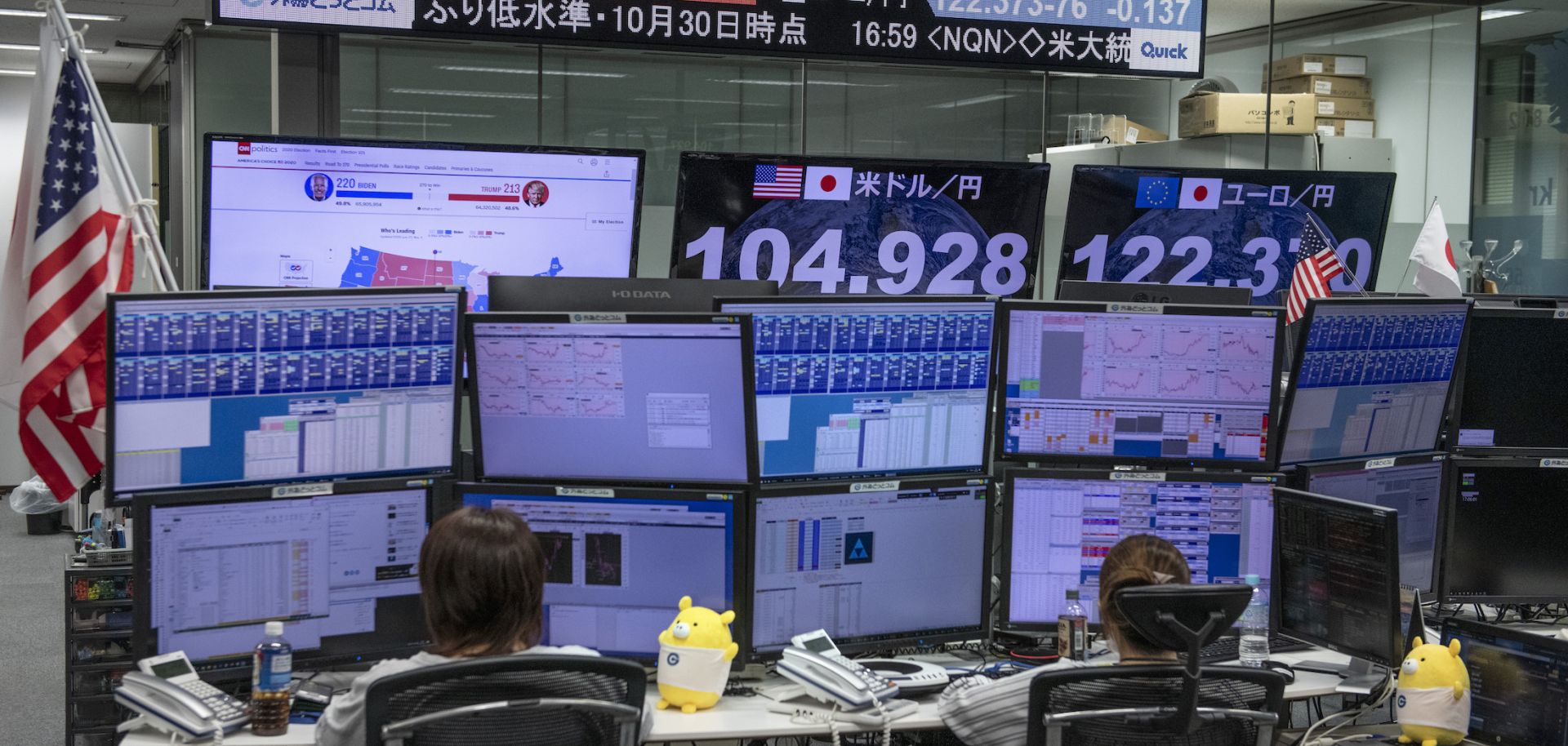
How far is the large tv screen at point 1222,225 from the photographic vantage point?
15.1 feet

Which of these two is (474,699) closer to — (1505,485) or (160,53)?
(1505,485)

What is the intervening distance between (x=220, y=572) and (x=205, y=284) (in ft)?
5.19

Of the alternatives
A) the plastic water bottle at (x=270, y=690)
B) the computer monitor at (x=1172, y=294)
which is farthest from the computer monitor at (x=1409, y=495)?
the plastic water bottle at (x=270, y=690)

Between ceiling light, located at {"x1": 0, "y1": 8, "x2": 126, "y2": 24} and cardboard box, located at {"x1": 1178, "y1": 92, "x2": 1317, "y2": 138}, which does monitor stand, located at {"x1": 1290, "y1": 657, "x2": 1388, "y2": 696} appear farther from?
ceiling light, located at {"x1": 0, "y1": 8, "x2": 126, "y2": 24}

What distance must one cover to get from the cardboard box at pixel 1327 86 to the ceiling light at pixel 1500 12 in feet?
2.27

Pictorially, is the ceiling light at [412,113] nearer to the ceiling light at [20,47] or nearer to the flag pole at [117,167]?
the flag pole at [117,167]

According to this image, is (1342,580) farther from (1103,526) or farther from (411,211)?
(411,211)

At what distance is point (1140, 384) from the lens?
3.00 meters

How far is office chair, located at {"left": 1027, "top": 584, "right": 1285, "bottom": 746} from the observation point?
2.03m

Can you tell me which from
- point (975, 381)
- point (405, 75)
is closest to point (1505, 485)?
point (975, 381)

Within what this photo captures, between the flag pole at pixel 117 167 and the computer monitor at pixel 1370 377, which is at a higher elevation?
the flag pole at pixel 117 167

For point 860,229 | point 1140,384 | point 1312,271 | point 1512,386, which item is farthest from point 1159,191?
point 1140,384

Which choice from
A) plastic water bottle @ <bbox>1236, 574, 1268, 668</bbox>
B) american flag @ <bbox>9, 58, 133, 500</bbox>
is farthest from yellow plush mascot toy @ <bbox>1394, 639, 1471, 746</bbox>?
american flag @ <bbox>9, 58, 133, 500</bbox>

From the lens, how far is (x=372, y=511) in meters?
2.64
